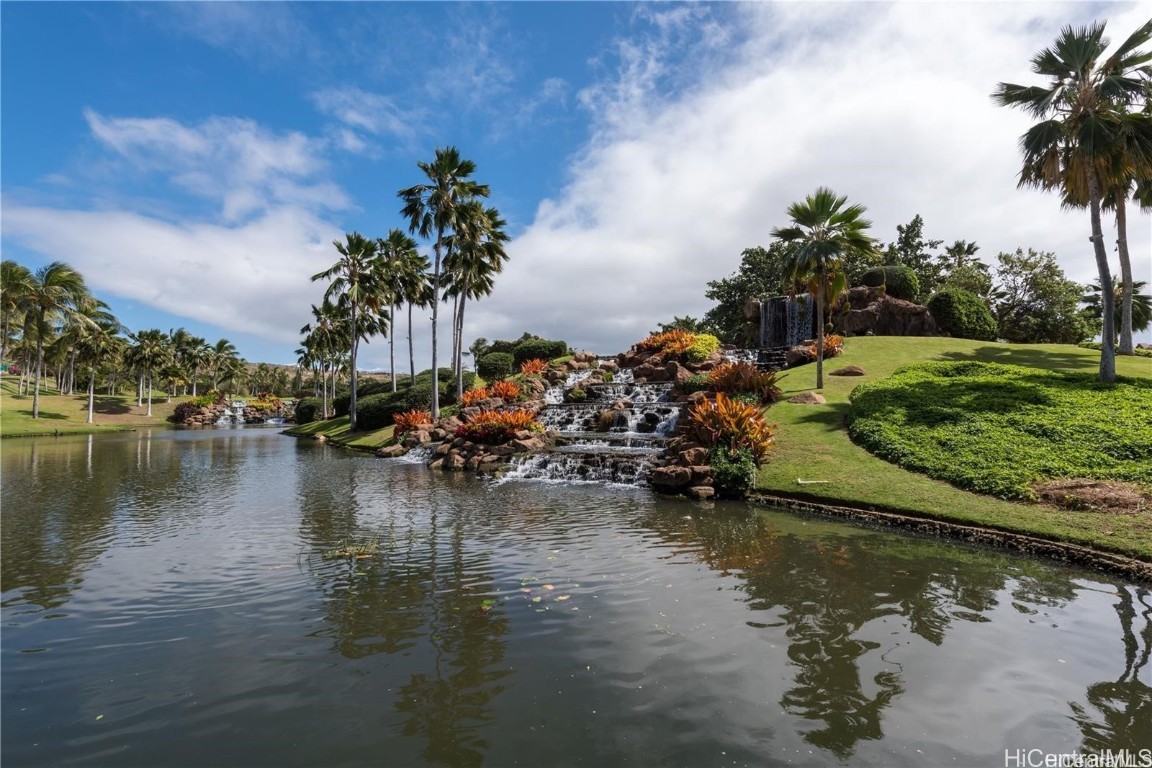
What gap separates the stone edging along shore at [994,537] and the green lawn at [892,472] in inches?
6.9

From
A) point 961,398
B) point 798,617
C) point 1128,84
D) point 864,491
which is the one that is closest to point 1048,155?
point 1128,84

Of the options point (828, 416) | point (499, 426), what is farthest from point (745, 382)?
point (499, 426)

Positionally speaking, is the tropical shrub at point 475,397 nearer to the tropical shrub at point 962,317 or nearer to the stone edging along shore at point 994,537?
the stone edging along shore at point 994,537

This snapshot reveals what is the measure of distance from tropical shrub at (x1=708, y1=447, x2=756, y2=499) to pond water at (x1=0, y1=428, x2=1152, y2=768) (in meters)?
3.41

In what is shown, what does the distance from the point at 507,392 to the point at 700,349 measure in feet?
39.4

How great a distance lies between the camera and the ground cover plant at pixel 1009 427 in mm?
11969

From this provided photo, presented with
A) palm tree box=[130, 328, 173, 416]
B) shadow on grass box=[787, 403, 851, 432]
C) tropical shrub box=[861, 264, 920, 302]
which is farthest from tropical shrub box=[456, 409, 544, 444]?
palm tree box=[130, 328, 173, 416]

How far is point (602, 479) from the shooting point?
18.4m

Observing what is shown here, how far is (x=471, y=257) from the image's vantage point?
35.8 meters

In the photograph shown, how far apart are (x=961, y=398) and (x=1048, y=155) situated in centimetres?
1223

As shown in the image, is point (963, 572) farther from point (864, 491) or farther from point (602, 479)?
point (602, 479)

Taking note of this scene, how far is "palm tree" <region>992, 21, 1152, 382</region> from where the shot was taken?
61.9 feet

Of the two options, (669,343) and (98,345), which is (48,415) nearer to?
(98,345)

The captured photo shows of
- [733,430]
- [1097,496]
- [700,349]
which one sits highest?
[700,349]
